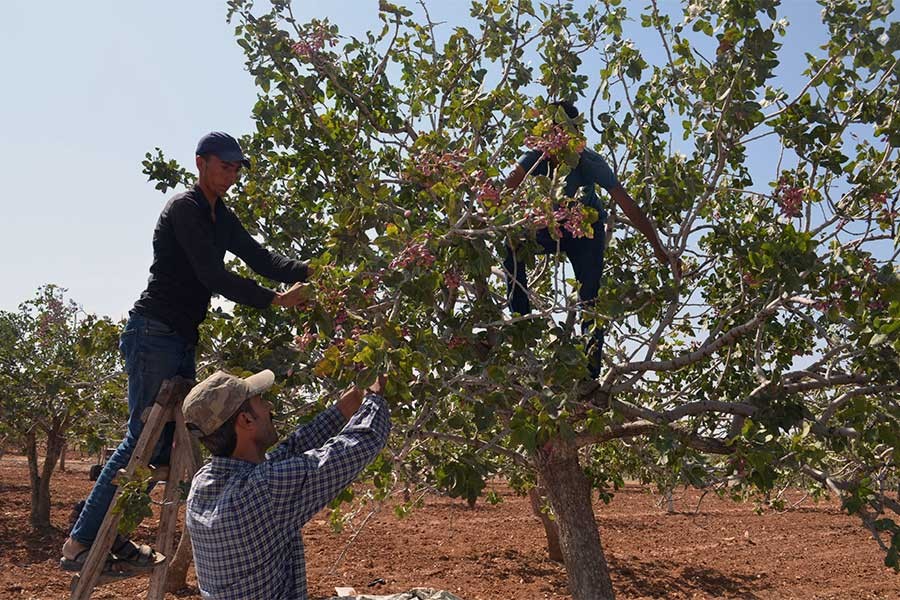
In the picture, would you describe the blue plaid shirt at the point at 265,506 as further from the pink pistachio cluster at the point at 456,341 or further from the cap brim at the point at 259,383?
the pink pistachio cluster at the point at 456,341

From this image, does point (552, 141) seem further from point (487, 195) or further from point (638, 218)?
point (638, 218)

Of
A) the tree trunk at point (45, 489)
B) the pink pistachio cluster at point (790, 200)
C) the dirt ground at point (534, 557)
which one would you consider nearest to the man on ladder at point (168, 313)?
the pink pistachio cluster at point (790, 200)

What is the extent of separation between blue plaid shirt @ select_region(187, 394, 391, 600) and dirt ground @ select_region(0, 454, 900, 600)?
542cm

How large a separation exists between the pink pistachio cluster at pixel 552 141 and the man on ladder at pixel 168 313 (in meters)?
1.37

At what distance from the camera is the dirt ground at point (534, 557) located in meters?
10.7

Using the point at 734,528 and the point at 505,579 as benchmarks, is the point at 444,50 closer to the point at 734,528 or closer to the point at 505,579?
the point at 505,579

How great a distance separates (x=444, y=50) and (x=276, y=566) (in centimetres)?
394

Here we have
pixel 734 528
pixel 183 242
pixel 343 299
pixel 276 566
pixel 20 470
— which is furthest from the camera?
pixel 20 470

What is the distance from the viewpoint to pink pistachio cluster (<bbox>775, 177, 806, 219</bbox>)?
406 cm

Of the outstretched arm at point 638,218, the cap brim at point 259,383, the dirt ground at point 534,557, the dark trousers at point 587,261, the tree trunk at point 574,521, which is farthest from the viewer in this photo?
the dirt ground at point 534,557

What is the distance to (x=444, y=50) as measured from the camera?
543cm

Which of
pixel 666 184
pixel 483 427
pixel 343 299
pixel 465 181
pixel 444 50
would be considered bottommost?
pixel 483 427

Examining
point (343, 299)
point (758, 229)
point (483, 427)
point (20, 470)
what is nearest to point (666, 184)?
point (758, 229)

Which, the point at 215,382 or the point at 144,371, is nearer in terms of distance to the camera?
the point at 215,382
